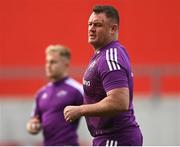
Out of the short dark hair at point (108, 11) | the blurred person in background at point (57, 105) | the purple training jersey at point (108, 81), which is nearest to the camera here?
the purple training jersey at point (108, 81)

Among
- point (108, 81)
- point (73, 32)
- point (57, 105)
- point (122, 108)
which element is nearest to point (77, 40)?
point (73, 32)

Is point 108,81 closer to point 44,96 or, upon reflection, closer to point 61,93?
point 61,93

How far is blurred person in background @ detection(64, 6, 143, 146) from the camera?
5.68m

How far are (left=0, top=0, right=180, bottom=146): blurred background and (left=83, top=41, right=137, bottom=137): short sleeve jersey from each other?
6.95m

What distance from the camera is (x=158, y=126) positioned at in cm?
1234

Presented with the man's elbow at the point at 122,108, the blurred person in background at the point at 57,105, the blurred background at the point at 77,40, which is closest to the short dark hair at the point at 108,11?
the man's elbow at the point at 122,108

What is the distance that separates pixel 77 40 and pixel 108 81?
8228 mm

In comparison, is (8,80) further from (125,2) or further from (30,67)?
(125,2)

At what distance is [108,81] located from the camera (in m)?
5.72

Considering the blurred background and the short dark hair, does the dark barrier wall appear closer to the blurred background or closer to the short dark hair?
the blurred background

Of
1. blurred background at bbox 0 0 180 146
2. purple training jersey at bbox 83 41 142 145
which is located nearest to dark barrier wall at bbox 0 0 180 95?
blurred background at bbox 0 0 180 146

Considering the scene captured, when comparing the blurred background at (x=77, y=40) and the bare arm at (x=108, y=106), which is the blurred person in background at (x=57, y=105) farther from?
the blurred background at (x=77, y=40)

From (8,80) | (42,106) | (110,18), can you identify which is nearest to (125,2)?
(8,80)

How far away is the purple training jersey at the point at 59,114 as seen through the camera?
8.58 meters
